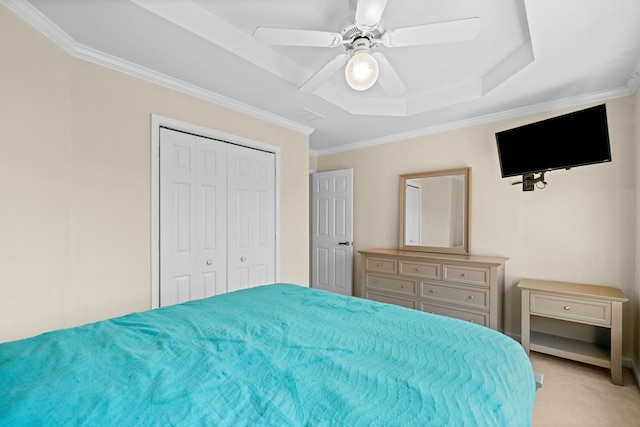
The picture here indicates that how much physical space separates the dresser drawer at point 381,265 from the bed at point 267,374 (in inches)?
79.2

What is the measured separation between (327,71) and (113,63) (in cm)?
158

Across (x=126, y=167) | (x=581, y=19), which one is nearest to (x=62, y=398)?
(x=126, y=167)

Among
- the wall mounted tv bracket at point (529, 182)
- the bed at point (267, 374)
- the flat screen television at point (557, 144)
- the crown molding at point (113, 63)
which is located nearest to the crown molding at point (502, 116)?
the flat screen television at point (557, 144)

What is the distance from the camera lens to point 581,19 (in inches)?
68.0

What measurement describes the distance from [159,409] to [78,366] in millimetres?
422

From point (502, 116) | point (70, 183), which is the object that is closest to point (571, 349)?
point (502, 116)

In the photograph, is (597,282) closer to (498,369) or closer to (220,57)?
(498,369)

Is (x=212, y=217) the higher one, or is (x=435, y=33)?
(x=435, y=33)

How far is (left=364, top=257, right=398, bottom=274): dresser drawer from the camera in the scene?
3.45 metres

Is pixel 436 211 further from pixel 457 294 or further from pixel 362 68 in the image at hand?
pixel 362 68

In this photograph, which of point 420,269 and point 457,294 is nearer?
point 457,294

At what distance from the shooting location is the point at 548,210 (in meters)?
2.89

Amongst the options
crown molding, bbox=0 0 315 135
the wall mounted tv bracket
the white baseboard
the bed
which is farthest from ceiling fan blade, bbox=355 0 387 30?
the white baseboard

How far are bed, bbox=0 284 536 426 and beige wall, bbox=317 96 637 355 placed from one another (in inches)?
85.7
